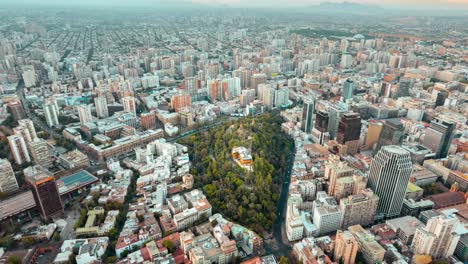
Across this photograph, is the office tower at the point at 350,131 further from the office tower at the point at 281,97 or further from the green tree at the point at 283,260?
the green tree at the point at 283,260

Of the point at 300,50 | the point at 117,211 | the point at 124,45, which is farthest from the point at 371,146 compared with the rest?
the point at 124,45

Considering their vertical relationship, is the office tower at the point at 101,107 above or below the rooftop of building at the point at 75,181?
above

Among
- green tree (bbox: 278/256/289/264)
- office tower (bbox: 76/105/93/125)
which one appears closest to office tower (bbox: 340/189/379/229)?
green tree (bbox: 278/256/289/264)

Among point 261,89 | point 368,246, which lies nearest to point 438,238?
point 368,246

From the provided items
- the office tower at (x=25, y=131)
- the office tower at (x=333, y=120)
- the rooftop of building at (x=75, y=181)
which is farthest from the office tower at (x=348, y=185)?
the office tower at (x=25, y=131)

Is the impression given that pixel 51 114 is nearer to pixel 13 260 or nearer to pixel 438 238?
pixel 13 260

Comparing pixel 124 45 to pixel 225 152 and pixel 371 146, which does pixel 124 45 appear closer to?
pixel 225 152
